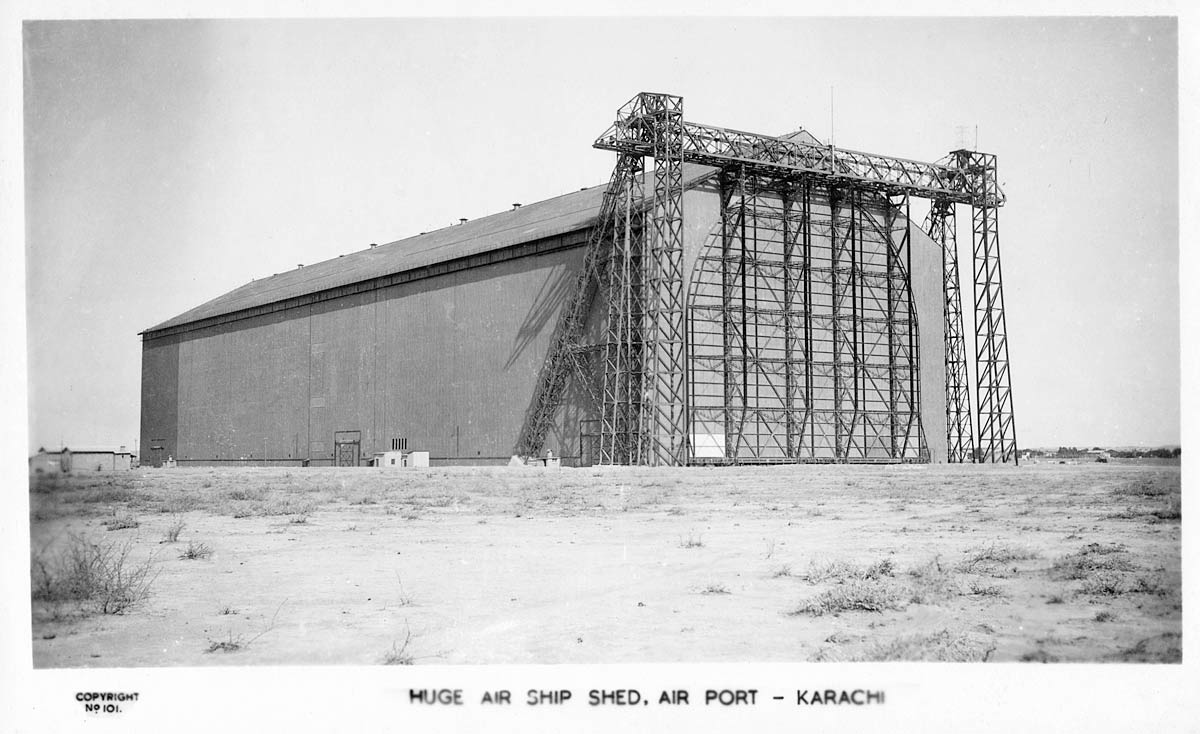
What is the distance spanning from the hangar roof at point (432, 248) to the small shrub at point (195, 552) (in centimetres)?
3038

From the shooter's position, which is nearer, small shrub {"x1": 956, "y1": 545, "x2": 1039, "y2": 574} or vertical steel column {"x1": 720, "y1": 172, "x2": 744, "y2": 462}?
small shrub {"x1": 956, "y1": 545, "x2": 1039, "y2": 574}

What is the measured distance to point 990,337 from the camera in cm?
4919

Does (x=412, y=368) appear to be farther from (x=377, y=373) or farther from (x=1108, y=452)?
(x=1108, y=452)

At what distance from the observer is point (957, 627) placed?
36.3 ft

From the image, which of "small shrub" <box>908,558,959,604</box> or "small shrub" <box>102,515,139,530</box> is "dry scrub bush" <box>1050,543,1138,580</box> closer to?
"small shrub" <box>908,558,959,604</box>

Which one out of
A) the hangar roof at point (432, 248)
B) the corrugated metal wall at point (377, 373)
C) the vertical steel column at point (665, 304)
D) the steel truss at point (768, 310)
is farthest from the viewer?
the hangar roof at point (432, 248)

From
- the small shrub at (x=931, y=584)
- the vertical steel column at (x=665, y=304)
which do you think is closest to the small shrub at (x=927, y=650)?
the small shrub at (x=931, y=584)

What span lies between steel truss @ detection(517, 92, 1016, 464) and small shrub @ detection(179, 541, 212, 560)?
2655 centimetres

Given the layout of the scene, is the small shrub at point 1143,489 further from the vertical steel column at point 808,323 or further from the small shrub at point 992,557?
the vertical steel column at point 808,323

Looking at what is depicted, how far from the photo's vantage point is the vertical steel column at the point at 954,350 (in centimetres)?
5094

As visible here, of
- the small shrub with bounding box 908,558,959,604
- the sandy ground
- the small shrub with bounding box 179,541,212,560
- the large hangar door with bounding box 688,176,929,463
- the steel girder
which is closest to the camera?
the sandy ground

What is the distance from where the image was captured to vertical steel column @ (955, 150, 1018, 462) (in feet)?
161

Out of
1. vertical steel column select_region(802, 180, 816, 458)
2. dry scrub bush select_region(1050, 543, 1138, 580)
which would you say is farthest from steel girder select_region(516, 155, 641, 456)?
dry scrub bush select_region(1050, 543, 1138, 580)

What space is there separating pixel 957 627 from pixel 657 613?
3427 millimetres
